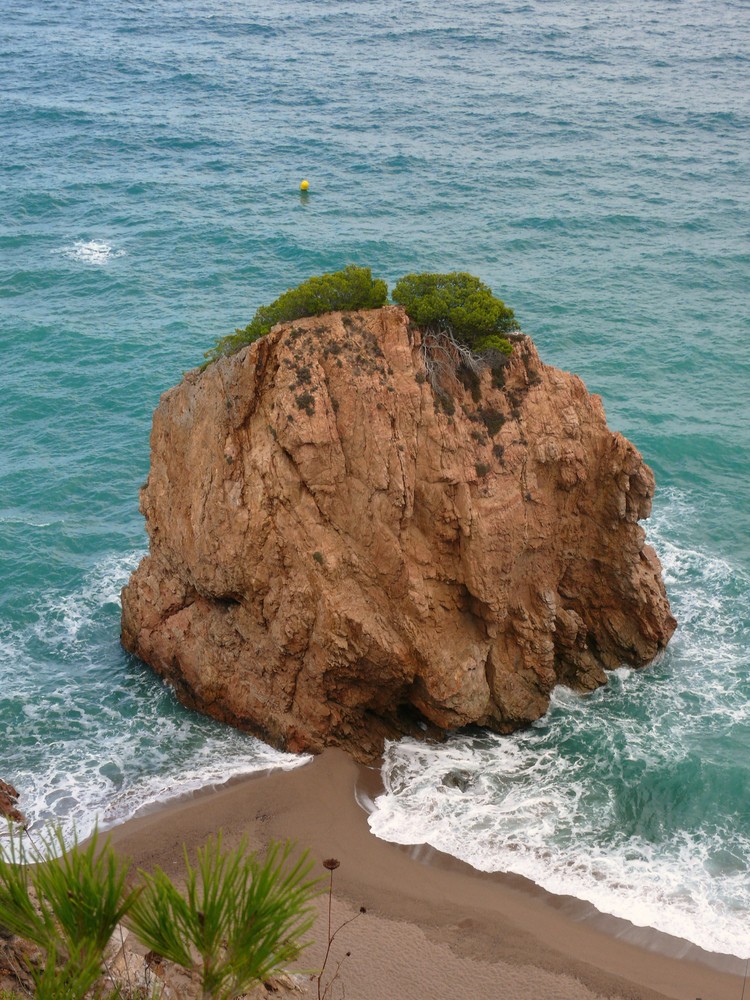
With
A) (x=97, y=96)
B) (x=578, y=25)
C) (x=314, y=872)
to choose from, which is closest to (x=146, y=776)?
(x=314, y=872)

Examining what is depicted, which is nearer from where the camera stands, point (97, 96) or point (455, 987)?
point (455, 987)

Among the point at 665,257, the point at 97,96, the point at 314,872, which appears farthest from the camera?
the point at 97,96

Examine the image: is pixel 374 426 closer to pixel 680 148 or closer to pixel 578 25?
pixel 680 148

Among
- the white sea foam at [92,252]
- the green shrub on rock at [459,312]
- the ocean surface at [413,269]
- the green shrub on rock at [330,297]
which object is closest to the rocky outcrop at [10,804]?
the ocean surface at [413,269]

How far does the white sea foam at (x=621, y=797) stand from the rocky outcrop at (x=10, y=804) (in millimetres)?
8753

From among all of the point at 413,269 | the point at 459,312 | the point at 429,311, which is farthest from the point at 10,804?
the point at 413,269

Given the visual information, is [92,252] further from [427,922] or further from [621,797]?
[427,922]

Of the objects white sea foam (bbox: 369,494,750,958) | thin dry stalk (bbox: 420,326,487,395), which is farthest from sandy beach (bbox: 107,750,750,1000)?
thin dry stalk (bbox: 420,326,487,395)

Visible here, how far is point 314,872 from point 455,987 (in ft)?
14.4

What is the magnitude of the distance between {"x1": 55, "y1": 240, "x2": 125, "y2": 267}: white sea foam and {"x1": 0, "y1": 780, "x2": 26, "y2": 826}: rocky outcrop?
37.4 meters

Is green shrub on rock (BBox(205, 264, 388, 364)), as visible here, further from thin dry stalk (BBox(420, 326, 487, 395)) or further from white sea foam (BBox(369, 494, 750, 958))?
white sea foam (BBox(369, 494, 750, 958))

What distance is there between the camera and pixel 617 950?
2261 centimetres

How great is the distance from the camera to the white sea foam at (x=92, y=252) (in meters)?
58.3

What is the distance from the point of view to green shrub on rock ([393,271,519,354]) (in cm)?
2859
